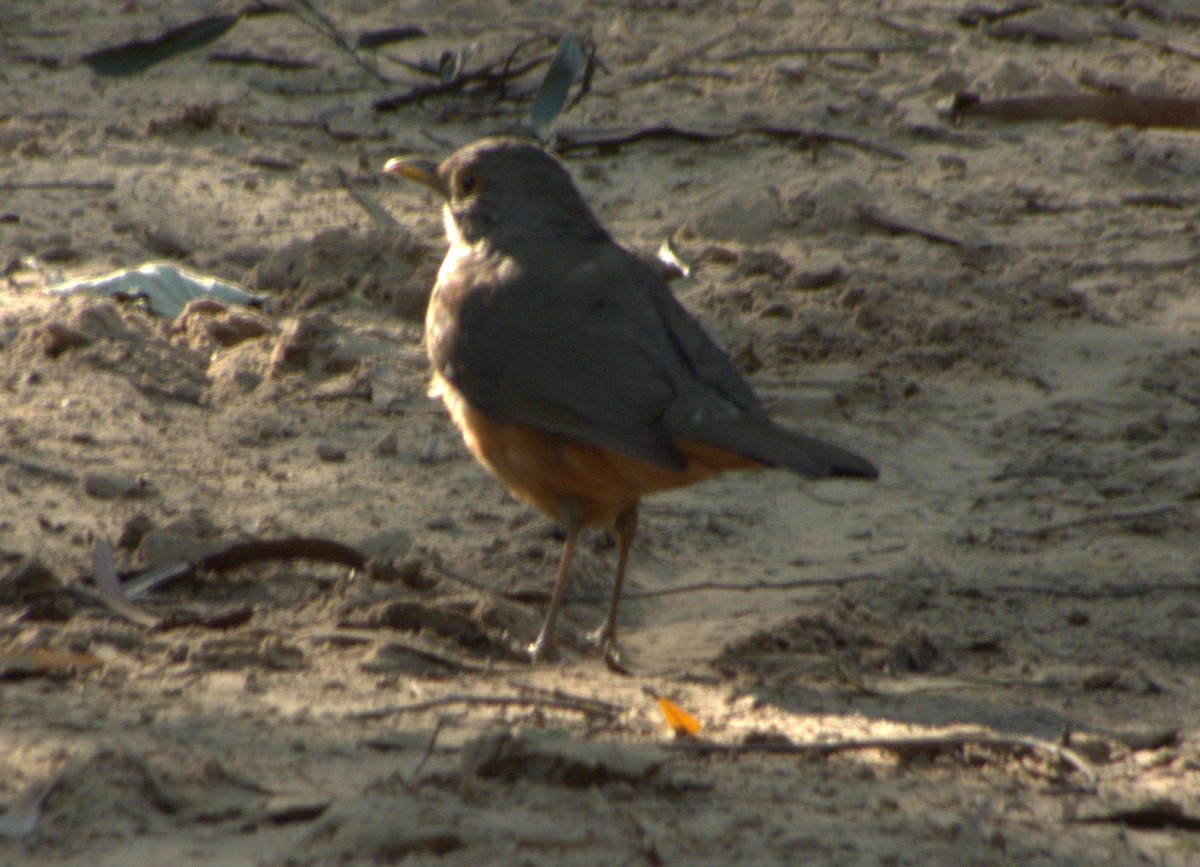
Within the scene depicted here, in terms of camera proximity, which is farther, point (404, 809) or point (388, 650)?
point (388, 650)

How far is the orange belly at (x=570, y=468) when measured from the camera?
473cm

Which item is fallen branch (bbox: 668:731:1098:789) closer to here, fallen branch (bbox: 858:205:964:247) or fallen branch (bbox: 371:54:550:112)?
fallen branch (bbox: 858:205:964:247)

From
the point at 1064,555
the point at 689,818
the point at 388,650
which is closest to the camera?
the point at 689,818

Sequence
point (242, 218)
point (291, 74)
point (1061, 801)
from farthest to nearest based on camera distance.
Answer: point (291, 74), point (242, 218), point (1061, 801)

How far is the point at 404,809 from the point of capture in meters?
3.05

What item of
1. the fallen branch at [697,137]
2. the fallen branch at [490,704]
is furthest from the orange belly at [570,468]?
the fallen branch at [697,137]

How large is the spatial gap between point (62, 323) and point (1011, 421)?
3696mm

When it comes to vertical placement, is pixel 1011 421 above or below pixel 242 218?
above

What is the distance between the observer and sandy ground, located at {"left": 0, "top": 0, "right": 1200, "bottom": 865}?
3.34 m

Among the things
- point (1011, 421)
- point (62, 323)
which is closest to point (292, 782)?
point (62, 323)

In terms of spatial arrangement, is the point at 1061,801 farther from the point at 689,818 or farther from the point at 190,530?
the point at 190,530

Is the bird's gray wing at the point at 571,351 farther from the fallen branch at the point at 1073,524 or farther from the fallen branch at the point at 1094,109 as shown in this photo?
A: the fallen branch at the point at 1094,109

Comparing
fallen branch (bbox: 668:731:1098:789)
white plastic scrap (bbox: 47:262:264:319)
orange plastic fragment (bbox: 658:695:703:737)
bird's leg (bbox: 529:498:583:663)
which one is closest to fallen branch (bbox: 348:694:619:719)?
orange plastic fragment (bbox: 658:695:703:737)

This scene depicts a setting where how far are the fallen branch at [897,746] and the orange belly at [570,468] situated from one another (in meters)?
1.10
